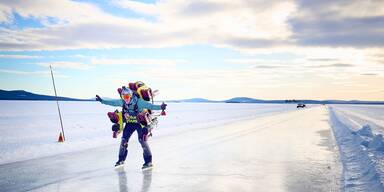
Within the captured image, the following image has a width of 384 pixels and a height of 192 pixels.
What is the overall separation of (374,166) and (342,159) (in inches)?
82.5

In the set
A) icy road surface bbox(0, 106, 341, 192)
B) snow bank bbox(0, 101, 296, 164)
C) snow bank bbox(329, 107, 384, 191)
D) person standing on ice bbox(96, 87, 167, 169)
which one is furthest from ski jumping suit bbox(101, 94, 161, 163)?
snow bank bbox(329, 107, 384, 191)

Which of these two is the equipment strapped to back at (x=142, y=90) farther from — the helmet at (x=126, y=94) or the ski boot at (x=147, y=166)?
the ski boot at (x=147, y=166)

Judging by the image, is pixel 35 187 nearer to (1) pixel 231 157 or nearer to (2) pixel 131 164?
(2) pixel 131 164

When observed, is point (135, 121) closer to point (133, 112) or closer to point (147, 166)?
point (133, 112)

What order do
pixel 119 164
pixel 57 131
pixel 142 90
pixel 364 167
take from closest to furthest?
pixel 364 167 < pixel 142 90 < pixel 119 164 < pixel 57 131

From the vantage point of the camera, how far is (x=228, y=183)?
6.54 m

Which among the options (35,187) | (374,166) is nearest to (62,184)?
(35,187)

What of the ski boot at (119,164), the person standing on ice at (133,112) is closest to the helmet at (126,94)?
the person standing on ice at (133,112)

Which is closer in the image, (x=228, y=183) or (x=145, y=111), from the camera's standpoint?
(x=228, y=183)

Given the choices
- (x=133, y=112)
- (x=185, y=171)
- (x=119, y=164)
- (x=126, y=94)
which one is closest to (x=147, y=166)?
(x=119, y=164)

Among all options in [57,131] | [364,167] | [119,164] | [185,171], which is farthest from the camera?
[57,131]

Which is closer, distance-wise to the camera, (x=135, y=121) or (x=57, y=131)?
(x=135, y=121)

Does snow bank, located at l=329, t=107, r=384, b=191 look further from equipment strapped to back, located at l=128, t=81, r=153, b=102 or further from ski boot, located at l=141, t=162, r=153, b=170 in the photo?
equipment strapped to back, located at l=128, t=81, r=153, b=102

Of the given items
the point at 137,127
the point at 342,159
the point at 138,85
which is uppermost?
the point at 138,85
